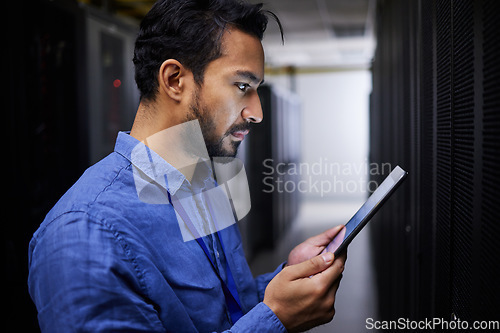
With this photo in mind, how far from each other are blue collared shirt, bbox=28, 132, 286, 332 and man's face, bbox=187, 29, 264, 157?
0.42 feet

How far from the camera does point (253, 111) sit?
2.87ft

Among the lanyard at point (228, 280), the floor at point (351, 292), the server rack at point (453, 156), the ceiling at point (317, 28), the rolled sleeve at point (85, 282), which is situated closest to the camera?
the server rack at point (453, 156)

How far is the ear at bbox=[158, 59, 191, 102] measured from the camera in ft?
2.75

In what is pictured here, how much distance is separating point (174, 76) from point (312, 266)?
0.45m

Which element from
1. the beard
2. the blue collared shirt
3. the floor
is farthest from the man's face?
the floor

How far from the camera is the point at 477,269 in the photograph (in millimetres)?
493

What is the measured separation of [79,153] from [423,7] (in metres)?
1.56

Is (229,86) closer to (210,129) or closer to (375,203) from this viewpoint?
(210,129)

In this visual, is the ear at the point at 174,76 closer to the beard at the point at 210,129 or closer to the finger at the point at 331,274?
the beard at the point at 210,129

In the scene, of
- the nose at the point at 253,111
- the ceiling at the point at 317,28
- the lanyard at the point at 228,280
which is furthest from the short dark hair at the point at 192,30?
the ceiling at the point at 317,28

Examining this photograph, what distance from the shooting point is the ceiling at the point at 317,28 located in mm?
4137

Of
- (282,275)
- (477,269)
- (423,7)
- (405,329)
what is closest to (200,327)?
(282,275)

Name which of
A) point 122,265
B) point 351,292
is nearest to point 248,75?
point 122,265

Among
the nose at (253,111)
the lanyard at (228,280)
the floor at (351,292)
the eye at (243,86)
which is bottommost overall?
the floor at (351,292)
